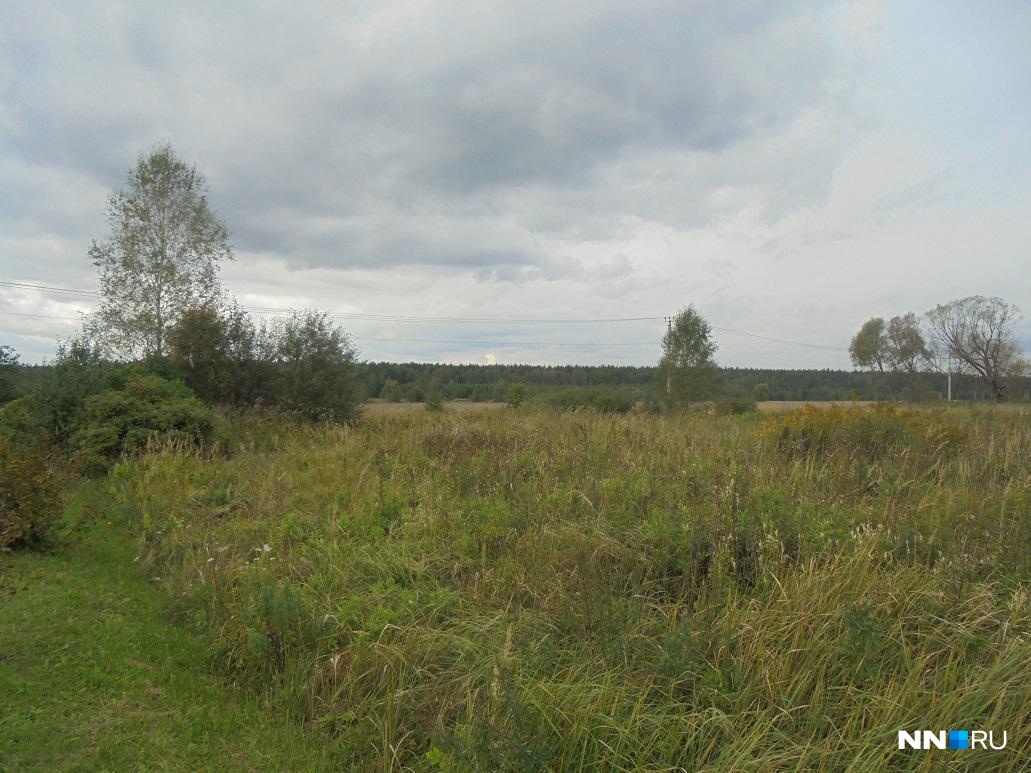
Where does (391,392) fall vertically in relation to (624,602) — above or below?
above

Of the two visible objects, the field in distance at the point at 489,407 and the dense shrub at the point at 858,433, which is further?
the field in distance at the point at 489,407

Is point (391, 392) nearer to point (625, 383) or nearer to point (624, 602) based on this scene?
point (625, 383)

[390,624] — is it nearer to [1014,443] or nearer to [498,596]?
[498,596]

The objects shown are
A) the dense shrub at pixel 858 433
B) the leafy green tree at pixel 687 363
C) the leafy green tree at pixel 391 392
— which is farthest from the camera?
the leafy green tree at pixel 391 392

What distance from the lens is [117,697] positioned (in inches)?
150

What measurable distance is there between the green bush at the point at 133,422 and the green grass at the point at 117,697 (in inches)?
238

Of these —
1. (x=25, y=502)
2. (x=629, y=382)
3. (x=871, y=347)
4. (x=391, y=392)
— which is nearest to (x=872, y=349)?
(x=871, y=347)

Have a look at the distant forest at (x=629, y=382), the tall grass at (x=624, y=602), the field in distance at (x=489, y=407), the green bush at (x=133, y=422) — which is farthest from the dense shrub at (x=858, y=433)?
the distant forest at (x=629, y=382)

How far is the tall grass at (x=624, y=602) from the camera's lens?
298 cm

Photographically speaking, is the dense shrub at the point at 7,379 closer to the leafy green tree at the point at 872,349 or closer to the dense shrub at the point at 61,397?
the dense shrub at the point at 61,397

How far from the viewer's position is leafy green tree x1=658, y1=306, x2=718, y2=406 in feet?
107

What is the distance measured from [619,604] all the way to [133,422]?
35.9ft

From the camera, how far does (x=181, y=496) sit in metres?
8.12

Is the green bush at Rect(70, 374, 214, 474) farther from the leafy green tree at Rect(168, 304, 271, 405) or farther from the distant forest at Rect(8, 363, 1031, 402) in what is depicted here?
the distant forest at Rect(8, 363, 1031, 402)
